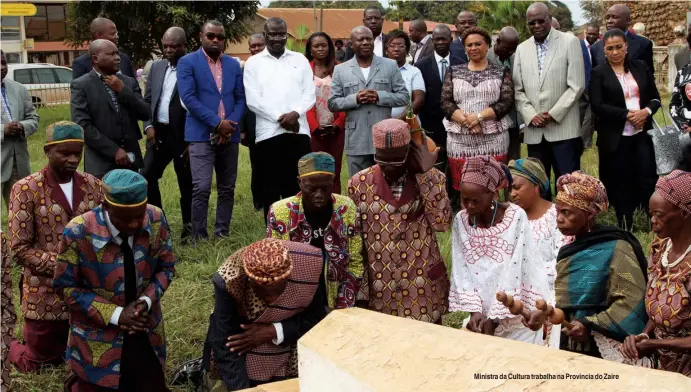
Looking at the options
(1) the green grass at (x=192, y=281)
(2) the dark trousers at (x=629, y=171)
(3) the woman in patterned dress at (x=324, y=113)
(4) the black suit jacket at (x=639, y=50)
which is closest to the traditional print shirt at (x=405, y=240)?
(1) the green grass at (x=192, y=281)

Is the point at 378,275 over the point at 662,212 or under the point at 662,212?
under

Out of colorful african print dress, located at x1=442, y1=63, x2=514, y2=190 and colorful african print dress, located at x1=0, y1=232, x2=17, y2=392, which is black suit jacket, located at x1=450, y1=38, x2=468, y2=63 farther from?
colorful african print dress, located at x1=0, y1=232, x2=17, y2=392

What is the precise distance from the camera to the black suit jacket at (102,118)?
21.2ft

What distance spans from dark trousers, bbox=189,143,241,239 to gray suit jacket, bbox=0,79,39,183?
4.76 ft

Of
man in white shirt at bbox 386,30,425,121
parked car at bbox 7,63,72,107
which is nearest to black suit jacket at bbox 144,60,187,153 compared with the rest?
man in white shirt at bbox 386,30,425,121

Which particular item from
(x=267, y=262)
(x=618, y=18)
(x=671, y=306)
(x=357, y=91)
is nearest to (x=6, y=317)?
(x=267, y=262)

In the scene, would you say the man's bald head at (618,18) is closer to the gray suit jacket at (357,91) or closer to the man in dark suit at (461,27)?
the man in dark suit at (461,27)

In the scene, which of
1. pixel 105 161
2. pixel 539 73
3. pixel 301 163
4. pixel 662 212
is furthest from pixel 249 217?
Answer: pixel 662 212

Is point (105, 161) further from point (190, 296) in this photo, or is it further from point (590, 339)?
point (590, 339)

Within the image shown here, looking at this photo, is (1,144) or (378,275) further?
(1,144)

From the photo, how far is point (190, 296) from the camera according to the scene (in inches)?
233

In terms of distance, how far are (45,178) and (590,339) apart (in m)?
3.18

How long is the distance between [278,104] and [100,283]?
327 centimetres

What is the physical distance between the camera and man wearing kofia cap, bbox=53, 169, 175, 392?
4.02 metres
